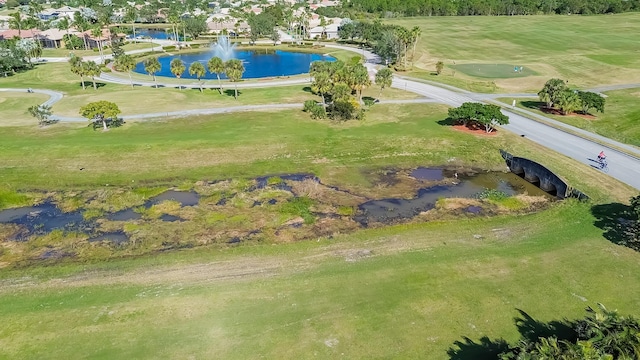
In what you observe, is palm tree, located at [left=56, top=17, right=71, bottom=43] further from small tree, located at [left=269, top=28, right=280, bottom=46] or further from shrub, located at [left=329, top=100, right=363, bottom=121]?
shrub, located at [left=329, top=100, right=363, bottom=121]

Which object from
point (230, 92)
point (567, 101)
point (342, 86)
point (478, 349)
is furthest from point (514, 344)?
point (230, 92)

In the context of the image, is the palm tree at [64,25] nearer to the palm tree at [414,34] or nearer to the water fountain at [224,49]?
the water fountain at [224,49]

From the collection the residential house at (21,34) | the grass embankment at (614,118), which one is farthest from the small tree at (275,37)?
the grass embankment at (614,118)

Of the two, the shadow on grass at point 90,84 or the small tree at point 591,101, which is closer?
the small tree at point 591,101

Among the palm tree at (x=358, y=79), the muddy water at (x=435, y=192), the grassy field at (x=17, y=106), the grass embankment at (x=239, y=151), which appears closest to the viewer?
the muddy water at (x=435, y=192)

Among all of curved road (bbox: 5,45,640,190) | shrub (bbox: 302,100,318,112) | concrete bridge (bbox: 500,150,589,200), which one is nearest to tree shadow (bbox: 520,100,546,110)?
curved road (bbox: 5,45,640,190)

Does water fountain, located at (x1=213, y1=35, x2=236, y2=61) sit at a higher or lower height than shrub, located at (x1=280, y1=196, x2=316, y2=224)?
higher
